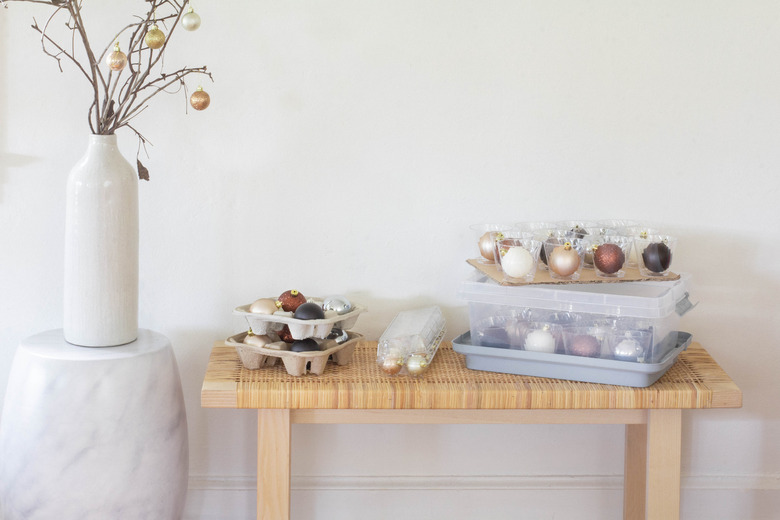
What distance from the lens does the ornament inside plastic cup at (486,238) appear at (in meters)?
1.63

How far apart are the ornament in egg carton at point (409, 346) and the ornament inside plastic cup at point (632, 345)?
366mm

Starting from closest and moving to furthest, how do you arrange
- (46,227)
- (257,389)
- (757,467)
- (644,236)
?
(257,389) < (644,236) < (46,227) < (757,467)

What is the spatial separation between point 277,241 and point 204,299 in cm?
22

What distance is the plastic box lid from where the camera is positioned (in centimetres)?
145

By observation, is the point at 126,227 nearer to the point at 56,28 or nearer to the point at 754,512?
the point at 56,28

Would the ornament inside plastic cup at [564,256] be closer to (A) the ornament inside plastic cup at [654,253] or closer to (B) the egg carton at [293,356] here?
(A) the ornament inside plastic cup at [654,253]

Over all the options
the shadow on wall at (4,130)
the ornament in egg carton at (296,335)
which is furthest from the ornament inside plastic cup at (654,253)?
the shadow on wall at (4,130)

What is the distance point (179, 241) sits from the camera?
1740mm

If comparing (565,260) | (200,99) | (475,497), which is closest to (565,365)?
(565,260)

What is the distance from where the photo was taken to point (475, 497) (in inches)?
73.7

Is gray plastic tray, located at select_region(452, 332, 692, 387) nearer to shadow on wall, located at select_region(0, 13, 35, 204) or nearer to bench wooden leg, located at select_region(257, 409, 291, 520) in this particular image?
bench wooden leg, located at select_region(257, 409, 291, 520)

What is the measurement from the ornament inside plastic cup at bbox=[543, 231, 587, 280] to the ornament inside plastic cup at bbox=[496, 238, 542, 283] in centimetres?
3

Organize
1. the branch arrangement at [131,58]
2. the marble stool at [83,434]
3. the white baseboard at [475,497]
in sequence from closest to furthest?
the marble stool at [83,434]
the branch arrangement at [131,58]
the white baseboard at [475,497]

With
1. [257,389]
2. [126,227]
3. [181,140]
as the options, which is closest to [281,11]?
[181,140]
